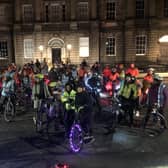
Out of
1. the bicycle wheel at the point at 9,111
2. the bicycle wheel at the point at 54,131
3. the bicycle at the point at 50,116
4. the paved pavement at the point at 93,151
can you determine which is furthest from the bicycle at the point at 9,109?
the bicycle wheel at the point at 54,131

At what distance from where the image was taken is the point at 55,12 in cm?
4150

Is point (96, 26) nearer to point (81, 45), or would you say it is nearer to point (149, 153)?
point (81, 45)

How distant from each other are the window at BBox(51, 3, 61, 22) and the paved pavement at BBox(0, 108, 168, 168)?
2962 cm

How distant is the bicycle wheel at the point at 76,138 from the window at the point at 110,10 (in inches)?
1281

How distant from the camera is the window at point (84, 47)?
41219 millimetres

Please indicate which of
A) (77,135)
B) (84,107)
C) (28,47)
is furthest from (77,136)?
(28,47)

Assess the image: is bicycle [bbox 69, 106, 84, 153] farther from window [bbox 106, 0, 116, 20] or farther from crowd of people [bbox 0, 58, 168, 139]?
window [bbox 106, 0, 116, 20]

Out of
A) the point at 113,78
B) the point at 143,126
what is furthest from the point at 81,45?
the point at 143,126

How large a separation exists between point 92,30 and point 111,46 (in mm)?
3089

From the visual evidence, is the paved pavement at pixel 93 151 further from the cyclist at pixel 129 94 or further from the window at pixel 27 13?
the window at pixel 27 13

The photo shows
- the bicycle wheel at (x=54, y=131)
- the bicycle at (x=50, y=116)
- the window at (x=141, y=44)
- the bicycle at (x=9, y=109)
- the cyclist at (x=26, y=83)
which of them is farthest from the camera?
the window at (x=141, y=44)

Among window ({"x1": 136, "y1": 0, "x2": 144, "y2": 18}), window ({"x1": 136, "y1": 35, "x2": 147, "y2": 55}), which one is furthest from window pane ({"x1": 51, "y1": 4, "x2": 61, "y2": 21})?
window ({"x1": 136, "y1": 35, "x2": 147, "y2": 55})

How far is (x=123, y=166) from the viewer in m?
9.15

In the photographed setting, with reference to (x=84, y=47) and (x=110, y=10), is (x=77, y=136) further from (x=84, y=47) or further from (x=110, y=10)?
(x=110, y=10)
